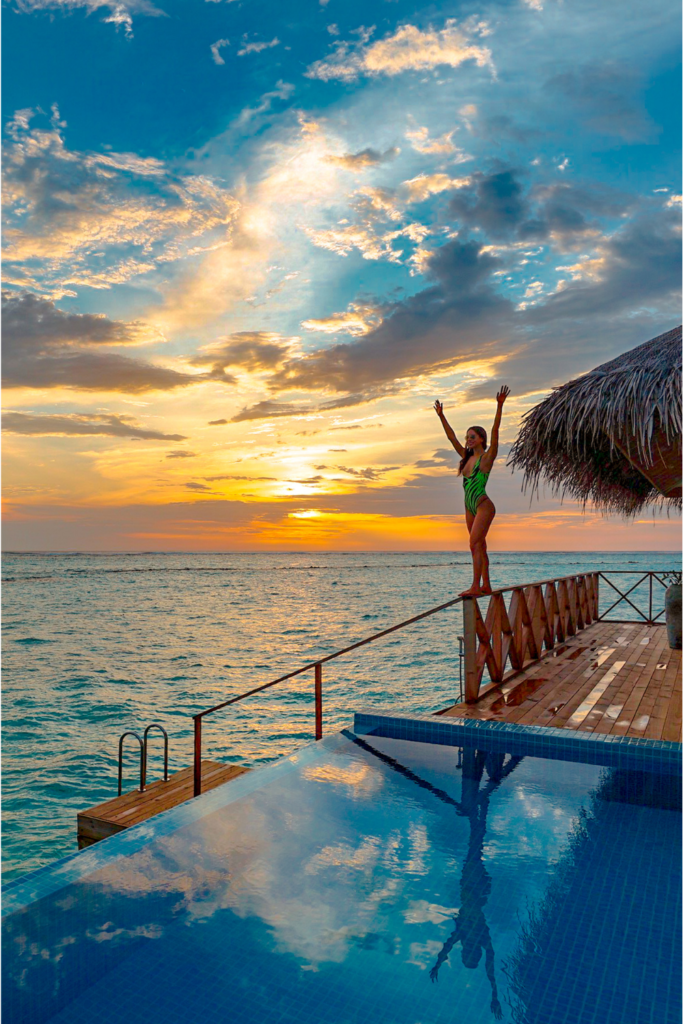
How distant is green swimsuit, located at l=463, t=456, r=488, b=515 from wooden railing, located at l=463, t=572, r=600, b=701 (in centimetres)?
103

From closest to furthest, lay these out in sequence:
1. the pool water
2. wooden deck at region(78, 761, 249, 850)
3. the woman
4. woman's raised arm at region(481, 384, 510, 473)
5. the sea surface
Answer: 1. the pool water
2. woman's raised arm at region(481, 384, 510, 473)
3. wooden deck at region(78, 761, 249, 850)
4. the woman
5. the sea surface

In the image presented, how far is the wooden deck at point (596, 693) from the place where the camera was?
546 cm

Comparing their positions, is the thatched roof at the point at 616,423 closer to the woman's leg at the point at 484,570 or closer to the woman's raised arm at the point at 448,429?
the woman's raised arm at the point at 448,429

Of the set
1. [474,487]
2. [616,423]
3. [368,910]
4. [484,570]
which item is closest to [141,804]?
[484,570]

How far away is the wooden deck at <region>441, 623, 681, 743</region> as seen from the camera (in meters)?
5.46

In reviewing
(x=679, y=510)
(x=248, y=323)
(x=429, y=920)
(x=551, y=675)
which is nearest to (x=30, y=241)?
(x=248, y=323)

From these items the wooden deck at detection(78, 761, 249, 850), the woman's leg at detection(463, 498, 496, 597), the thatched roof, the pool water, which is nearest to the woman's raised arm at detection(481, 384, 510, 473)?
the woman's leg at detection(463, 498, 496, 597)

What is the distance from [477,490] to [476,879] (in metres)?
4.08

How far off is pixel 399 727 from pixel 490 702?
121 centimetres

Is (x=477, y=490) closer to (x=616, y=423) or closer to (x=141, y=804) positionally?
(x=616, y=423)

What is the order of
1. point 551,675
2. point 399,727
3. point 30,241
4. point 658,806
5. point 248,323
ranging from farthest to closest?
point 248,323 < point 30,241 < point 551,675 < point 399,727 < point 658,806

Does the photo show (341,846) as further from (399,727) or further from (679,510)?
(679,510)

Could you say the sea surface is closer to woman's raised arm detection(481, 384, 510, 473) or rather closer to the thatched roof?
the thatched roof

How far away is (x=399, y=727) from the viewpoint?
5.46m
